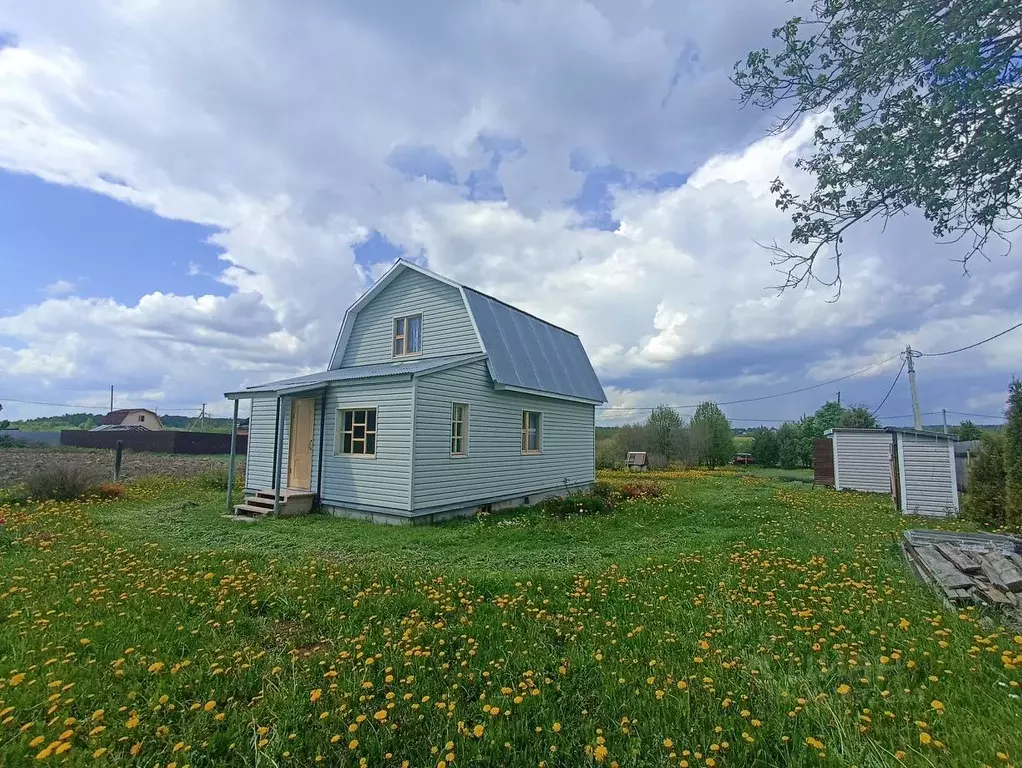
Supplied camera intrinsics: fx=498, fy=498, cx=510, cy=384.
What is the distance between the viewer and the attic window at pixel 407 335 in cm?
1366

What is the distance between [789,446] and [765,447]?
157cm

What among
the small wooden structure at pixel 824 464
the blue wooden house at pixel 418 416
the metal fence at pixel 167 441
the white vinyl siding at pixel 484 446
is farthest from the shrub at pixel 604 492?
the metal fence at pixel 167 441

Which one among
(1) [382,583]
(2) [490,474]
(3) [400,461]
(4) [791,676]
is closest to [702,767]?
(4) [791,676]

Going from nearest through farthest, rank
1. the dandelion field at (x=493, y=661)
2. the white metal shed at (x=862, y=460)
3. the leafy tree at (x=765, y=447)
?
the dandelion field at (x=493, y=661), the white metal shed at (x=862, y=460), the leafy tree at (x=765, y=447)

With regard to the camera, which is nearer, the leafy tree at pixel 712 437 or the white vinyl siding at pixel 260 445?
the white vinyl siding at pixel 260 445

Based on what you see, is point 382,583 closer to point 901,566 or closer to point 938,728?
point 938,728

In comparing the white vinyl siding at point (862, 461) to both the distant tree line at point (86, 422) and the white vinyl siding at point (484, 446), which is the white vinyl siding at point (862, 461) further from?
the distant tree line at point (86, 422)

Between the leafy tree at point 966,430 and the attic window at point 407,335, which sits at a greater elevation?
the attic window at point 407,335

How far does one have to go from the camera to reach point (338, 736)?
2.88 m

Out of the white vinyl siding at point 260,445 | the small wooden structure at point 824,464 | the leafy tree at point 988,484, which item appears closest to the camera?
the leafy tree at point 988,484

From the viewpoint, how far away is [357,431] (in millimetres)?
11484

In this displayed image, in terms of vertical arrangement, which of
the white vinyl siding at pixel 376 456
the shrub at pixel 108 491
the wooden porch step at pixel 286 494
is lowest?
the shrub at pixel 108 491

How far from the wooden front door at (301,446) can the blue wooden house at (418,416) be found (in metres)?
0.03

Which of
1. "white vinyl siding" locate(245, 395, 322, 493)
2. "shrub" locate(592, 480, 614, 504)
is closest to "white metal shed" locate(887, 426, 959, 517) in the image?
"shrub" locate(592, 480, 614, 504)
